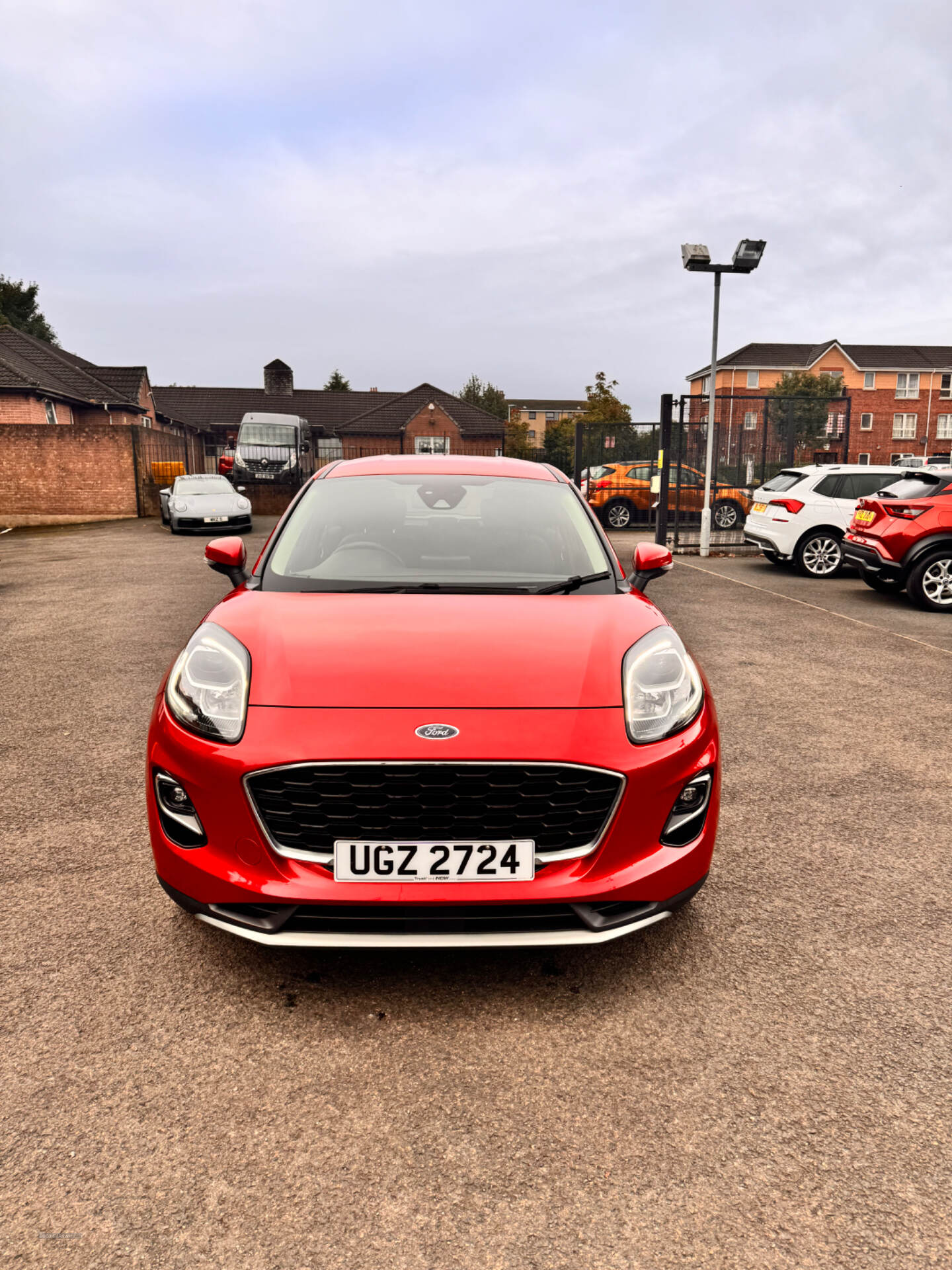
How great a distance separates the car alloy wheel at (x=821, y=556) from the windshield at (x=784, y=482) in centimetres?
86

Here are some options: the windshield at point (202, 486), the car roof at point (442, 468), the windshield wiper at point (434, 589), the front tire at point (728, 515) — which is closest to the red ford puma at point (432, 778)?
the windshield wiper at point (434, 589)

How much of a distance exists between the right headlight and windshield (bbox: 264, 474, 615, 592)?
585 mm

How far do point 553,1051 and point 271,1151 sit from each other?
0.76m

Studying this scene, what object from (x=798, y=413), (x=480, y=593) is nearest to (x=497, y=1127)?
(x=480, y=593)

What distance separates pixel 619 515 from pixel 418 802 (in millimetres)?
19612

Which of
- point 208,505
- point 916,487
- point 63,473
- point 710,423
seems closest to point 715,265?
point 710,423

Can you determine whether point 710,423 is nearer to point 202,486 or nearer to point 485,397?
point 202,486

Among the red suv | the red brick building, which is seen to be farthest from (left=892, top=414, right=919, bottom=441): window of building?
the red suv

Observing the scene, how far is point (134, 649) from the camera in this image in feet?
25.4

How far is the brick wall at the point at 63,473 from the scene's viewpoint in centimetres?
2442

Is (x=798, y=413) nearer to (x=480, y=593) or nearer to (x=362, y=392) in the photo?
(x=480, y=593)

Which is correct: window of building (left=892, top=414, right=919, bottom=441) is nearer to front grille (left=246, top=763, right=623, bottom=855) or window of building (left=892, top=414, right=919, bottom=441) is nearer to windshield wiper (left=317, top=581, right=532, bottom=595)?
windshield wiper (left=317, top=581, right=532, bottom=595)

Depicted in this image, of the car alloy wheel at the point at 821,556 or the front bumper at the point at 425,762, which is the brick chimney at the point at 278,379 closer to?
the car alloy wheel at the point at 821,556

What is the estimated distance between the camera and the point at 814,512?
13453 mm
